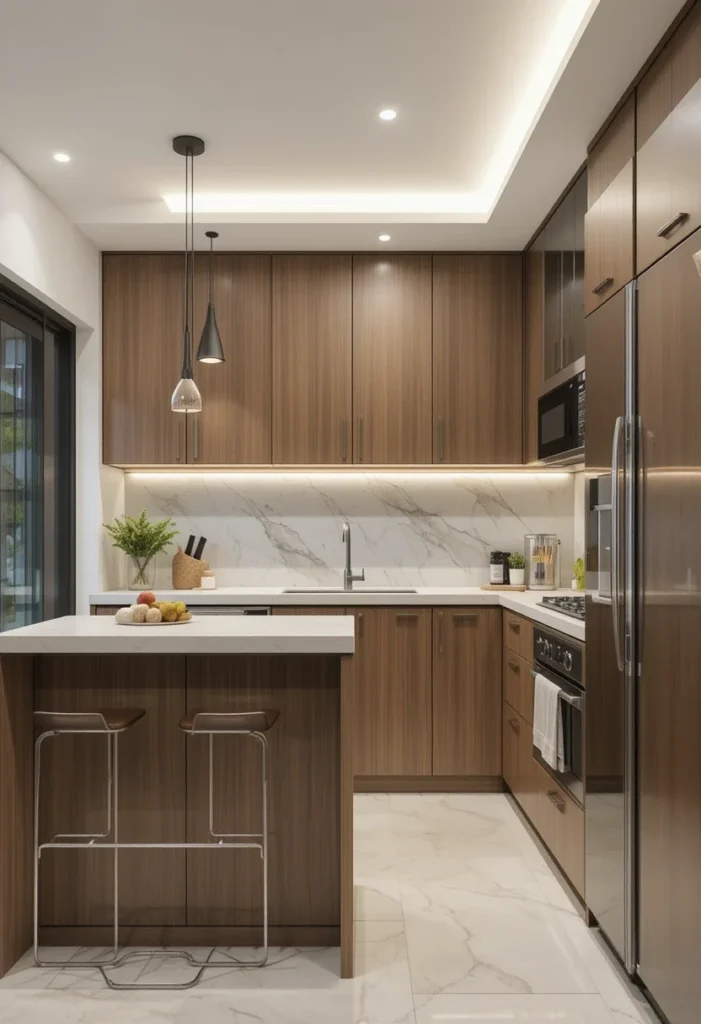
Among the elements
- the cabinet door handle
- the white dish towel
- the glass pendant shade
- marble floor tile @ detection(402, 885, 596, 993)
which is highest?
the glass pendant shade

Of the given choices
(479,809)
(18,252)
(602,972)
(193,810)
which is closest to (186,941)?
(193,810)

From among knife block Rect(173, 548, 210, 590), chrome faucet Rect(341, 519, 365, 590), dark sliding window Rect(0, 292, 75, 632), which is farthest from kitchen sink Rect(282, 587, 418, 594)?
dark sliding window Rect(0, 292, 75, 632)

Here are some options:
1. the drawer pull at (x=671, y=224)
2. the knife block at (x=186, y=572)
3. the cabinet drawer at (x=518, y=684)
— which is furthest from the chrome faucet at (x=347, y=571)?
the drawer pull at (x=671, y=224)

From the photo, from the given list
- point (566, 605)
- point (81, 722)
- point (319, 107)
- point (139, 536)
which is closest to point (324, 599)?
point (139, 536)

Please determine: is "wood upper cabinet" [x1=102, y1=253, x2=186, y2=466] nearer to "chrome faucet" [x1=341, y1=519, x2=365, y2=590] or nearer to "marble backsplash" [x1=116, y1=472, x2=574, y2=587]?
"marble backsplash" [x1=116, y1=472, x2=574, y2=587]

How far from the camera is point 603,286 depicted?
8.25 ft

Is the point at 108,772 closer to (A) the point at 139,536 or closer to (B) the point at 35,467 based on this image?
(B) the point at 35,467

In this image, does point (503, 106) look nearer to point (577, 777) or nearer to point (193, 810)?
point (577, 777)

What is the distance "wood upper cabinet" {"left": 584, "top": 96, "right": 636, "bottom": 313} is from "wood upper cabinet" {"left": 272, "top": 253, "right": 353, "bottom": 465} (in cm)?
172

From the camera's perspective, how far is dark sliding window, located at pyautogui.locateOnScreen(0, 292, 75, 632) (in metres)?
3.44

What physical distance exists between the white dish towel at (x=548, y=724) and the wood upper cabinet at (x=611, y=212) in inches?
53.8

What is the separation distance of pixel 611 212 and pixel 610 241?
0.29ft

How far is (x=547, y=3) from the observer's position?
243cm

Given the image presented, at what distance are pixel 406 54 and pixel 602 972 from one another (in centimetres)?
293
